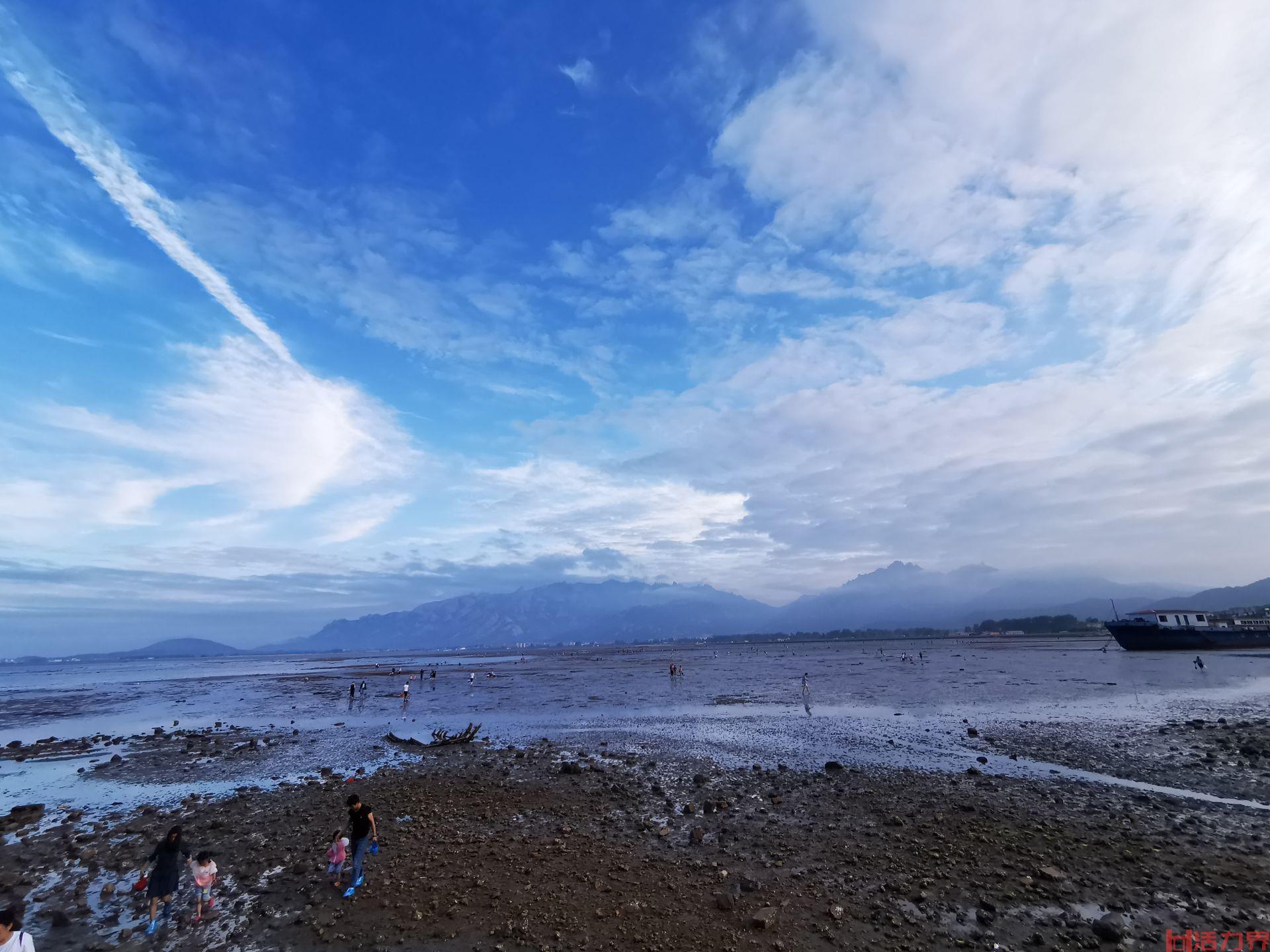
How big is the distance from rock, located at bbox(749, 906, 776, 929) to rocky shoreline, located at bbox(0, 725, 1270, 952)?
0.05 meters

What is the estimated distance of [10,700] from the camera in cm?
6962

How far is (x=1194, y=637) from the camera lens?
88.8m

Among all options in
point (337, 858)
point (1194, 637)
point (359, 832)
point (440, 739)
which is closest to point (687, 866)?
point (359, 832)

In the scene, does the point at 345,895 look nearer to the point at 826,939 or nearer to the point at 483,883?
the point at 483,883

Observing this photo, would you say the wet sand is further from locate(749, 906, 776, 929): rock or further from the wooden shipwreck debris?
the wooden shipwreck debris

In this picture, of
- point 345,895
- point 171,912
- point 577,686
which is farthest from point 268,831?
point 577,686

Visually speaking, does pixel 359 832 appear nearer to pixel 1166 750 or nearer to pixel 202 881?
pixel 202 881

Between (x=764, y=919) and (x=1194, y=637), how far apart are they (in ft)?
382

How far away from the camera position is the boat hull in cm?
8856

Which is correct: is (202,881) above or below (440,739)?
above

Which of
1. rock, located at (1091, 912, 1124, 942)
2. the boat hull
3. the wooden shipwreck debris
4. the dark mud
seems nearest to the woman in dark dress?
rock, located at (1091, 912, 1124, 942)

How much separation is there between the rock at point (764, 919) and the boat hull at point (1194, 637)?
370ft

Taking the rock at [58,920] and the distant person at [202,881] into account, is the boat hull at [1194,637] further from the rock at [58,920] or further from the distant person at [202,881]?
the rock at [58,920]

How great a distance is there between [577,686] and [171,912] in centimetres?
5531
